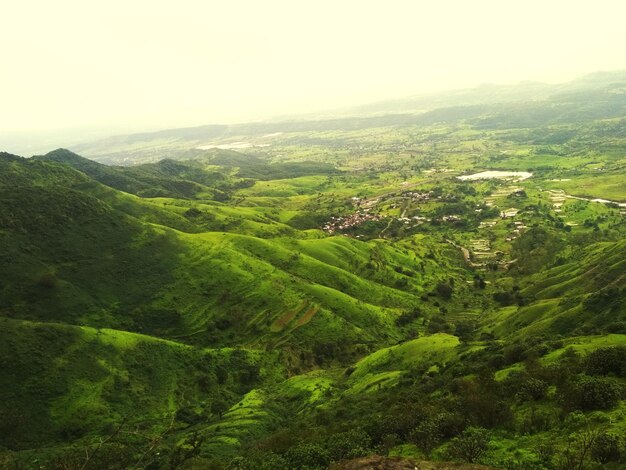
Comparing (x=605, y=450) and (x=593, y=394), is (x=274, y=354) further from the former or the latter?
(x=605, y=450)

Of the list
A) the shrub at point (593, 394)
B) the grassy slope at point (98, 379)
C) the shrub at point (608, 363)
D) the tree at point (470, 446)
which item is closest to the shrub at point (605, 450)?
the tree at point (470, 446)

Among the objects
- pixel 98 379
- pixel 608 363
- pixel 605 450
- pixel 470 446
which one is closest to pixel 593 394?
pixel 608 363

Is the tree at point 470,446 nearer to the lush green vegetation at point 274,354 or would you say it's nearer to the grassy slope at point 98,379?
the lush green vegetation at point 274,354

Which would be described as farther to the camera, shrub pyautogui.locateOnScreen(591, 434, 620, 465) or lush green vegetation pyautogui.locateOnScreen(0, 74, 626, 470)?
lush green vegetation pyautogui.locateOnScreen(0, 74, 626, 470)

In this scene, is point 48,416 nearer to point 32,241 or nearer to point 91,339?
point 91,339

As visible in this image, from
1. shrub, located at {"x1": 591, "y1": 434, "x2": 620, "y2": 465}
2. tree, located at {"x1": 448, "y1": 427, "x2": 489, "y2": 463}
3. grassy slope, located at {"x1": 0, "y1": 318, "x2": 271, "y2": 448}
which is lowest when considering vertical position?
grassy slope, located at {"x1": 0, "y1": 318, "x2": 271, "y2": 448}

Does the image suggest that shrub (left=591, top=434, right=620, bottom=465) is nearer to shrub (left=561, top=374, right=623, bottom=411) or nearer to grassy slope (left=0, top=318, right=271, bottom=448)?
shrub (left=561, top=374, right=623, bottom=411)

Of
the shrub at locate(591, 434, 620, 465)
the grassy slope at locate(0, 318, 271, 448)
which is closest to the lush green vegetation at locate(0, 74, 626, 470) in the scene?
the shrub at locate(591, 434, 620, 465)

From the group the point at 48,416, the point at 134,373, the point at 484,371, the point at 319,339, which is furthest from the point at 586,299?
the point at 48,416
